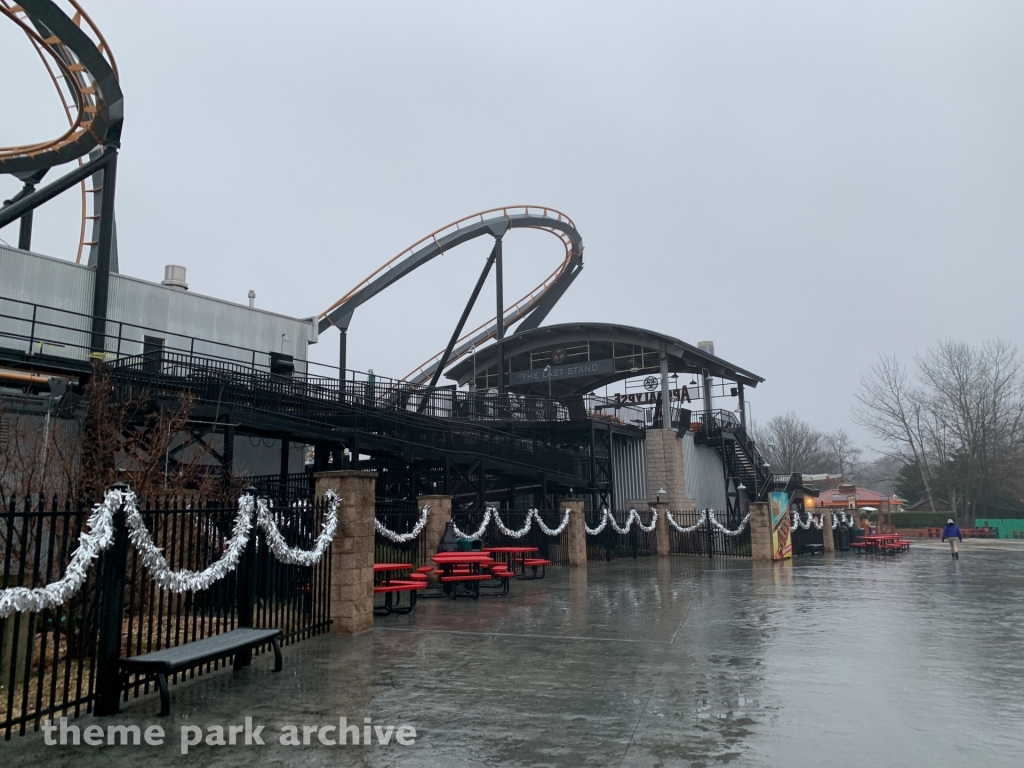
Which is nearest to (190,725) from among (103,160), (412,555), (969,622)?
(969,622)

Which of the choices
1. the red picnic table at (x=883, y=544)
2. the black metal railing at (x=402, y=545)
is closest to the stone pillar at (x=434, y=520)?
the black metal railing at (x=402, y=545)

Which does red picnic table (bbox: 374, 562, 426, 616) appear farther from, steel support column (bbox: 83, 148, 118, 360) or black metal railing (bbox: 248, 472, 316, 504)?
steel support column (bbox: 83, 148, 118, 360)

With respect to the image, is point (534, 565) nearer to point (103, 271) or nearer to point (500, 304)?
point (103, 271)

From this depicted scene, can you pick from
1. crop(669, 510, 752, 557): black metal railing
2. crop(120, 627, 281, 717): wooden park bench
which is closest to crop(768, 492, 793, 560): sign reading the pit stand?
crop(669, 510, 752, 557): black metal railing

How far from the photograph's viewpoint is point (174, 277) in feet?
81.7

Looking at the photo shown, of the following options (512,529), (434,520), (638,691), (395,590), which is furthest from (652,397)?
(638,691)

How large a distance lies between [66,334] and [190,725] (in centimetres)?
1848

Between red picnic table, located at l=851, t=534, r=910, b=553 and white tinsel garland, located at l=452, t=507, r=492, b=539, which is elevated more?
white tinsel garland, located at l=452, t=507, r=492, b=539

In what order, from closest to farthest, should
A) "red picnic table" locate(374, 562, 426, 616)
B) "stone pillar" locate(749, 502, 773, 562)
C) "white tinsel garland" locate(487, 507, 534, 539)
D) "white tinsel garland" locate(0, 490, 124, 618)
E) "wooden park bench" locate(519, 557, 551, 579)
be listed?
"white tinsel garland" locate(0, 490, 124, 618) → "red picnic table" locate(374, 562, 426, 616) → "wooden park bench" locate(519, 557, 551, 579) → "white tinsel garland" locate(487, 507, 534, 539) → "stone pillar" locate(749, 502, 773, 562)

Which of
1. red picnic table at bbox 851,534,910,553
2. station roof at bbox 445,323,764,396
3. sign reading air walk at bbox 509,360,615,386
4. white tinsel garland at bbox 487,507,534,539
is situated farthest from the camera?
sign reading air walk at bbox 509,360,615,386

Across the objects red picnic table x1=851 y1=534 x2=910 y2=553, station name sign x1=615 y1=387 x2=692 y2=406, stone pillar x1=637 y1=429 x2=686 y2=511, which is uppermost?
station name sign x1=615 y1=387 x2=692 y2=406

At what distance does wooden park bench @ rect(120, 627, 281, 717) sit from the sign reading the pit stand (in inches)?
744

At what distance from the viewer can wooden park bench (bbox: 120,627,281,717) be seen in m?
5.51

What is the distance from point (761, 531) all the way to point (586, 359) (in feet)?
54.7
